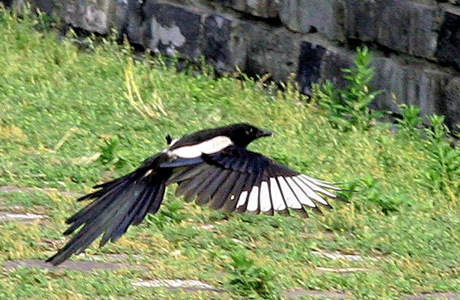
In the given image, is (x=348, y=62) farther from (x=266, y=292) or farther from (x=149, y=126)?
(x=266, y=292)

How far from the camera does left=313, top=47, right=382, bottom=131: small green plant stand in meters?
7.46

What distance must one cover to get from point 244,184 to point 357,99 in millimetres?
2532

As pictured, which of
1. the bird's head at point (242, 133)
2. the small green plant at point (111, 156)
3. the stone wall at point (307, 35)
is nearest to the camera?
the bird's head at point (242, 133)

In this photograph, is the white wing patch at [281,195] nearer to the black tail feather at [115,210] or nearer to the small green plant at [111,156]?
the black tail feather at [115,210]

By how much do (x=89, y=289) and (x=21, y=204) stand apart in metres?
1.16

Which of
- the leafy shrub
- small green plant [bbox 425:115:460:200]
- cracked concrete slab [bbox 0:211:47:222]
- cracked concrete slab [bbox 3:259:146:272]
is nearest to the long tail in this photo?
cracked concrete slab [bbox 3:259:146:272]

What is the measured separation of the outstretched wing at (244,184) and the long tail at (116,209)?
98mm

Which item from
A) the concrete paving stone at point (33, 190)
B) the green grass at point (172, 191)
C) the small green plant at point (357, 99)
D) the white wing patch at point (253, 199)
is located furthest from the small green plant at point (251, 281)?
the small green plant at point (357, 99)

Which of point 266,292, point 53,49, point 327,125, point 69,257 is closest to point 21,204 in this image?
point 69,257

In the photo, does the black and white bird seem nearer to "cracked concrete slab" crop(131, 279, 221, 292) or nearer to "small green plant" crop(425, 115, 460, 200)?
"cracked concrete slab" crop(131, 279, 221, 292)

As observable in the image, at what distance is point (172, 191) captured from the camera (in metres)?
6.19

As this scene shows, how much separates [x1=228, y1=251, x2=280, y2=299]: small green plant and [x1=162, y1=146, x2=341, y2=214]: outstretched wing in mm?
212

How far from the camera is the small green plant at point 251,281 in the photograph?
4852 mm

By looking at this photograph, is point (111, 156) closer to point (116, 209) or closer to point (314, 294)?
point (116, 209)
